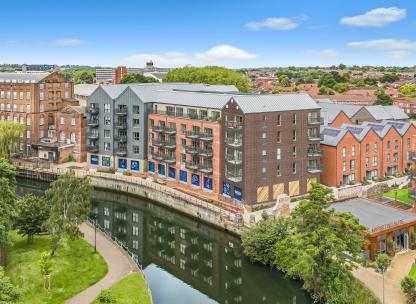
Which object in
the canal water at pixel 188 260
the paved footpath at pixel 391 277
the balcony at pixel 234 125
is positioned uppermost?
the balcony at pixel 234 125

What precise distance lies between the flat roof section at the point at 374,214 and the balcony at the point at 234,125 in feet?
54.6

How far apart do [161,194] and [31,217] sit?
25.3m

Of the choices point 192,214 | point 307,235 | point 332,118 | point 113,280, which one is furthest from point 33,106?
point 307,235

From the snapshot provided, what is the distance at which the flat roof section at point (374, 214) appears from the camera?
151 ft

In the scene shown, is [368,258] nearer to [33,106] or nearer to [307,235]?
[307,235]

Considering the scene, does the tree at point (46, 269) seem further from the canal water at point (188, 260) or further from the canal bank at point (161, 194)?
the canal bank at point (161, 194)

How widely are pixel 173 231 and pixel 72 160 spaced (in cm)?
4009

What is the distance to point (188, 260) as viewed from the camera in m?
51.1

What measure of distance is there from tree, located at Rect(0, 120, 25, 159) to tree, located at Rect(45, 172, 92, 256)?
46459 millimetres

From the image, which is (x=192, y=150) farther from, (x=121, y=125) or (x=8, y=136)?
(x=8, y=136)

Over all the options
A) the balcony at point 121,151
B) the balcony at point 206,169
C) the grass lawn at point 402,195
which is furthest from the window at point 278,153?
the balcony at point 121,151

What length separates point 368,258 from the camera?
43.6 meters

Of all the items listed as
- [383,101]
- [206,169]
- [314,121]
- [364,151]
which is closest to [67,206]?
[206,169]

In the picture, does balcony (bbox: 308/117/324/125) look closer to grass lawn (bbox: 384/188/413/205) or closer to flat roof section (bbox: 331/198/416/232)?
grass lawn (bbox: 384/188/413/205)
